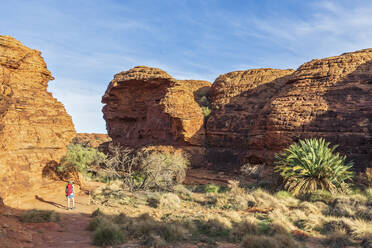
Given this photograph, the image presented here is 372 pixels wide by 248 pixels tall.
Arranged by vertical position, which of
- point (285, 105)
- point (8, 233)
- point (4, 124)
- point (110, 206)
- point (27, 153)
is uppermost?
point (285, 105)

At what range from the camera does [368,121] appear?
16.5m

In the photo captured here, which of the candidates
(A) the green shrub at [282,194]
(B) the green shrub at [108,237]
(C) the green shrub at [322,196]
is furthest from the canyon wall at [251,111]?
(B) the green shrub at [108,237]

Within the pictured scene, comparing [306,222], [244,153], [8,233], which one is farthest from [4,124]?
[244,153]

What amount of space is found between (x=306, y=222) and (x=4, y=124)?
12333 mm

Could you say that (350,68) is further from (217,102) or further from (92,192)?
(92,192)

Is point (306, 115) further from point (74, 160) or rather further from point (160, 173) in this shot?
point (74, 160)

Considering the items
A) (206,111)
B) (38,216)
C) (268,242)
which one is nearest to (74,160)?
(38,216)

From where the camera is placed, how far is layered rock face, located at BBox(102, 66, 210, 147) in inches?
906

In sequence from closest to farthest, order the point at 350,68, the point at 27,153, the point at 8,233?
the point at 8,233 < the point at 27,153 < the point at 350,68

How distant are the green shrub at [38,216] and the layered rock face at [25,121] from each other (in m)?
1.18

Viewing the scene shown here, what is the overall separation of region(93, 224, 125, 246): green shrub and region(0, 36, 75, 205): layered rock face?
4508 millimetres

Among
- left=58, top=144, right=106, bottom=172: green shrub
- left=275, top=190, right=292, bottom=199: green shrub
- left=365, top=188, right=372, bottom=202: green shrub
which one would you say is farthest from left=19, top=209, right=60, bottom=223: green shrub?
left=365, top=188, right=372, bottom=202: green shrub

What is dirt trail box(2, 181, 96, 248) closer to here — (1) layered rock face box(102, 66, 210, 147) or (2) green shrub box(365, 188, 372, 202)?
(1) layered rock face box(102, 66, 210, 147)

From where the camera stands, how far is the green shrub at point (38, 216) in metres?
8.63
